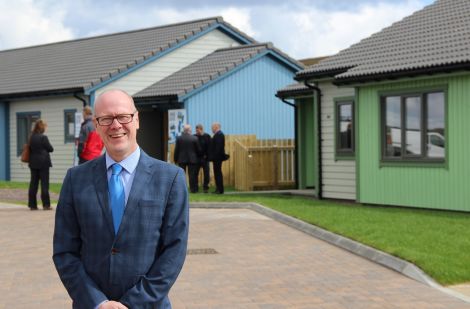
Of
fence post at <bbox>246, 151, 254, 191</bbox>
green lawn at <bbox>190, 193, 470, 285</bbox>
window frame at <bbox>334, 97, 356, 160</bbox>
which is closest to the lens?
green lawn at <bbox>190, 193, 470, 285</bbox>

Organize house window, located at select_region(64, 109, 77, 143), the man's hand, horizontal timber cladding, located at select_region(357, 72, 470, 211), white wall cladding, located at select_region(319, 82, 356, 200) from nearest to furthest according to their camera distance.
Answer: the man's hand, horizontal timber cladding, located at select_region(357, 72, 470, 211), white wall cladding, located at select_region(319, 82, 356, 200), house window, located at select_region(64, 109, 77, 143)

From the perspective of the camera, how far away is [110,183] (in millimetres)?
4082

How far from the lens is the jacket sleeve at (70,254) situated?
13.1 ft

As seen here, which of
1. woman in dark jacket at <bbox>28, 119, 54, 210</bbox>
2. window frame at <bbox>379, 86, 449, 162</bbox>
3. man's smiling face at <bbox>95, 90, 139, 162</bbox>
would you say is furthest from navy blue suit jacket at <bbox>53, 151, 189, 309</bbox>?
woman in dark jacket at <bbox>28, 119, 54, 210</bbox>

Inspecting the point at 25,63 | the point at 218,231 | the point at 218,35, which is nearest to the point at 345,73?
the point at 218,231

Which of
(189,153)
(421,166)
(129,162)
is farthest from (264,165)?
(129,162)

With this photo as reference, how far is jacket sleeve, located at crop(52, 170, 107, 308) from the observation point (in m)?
3.99

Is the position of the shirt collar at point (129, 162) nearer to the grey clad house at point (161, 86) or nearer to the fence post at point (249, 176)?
the fence post at point (249, 176)

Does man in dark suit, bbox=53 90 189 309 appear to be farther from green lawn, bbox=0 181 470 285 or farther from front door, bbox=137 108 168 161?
front door, bbox=137 108 168 161

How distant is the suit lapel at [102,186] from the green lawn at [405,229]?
21.6ft

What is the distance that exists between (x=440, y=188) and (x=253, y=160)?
8482 millimetres

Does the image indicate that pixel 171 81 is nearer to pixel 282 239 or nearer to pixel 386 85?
pixel 386 85

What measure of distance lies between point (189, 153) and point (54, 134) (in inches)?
369

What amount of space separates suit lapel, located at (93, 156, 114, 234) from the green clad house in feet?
44.8
